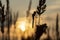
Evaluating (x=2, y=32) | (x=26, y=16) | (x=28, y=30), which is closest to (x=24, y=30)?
(x=28, y=30)

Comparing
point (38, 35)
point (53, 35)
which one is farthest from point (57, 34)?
point (38, 35)

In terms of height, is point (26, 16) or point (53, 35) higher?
point (26, 16)

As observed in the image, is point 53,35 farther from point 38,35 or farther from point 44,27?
point 38,35

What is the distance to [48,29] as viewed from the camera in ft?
28.2

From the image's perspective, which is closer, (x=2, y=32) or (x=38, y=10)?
(x=38, y=10)

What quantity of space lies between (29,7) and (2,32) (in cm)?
159

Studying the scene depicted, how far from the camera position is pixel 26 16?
7988 mm

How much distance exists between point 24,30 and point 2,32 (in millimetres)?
1353

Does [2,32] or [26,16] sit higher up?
[26,16]

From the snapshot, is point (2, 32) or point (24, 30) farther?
point (24, 30)

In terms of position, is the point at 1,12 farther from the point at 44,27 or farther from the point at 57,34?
the point at 57,34

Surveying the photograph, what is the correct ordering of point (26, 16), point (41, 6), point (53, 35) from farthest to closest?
point (53, 35), point (26, 16), point (41, 6)

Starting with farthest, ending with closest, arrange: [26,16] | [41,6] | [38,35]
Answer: [26,16] < [38,35] < [41,6]

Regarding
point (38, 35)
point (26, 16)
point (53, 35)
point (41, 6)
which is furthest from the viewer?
Answer: point (53, 35)
